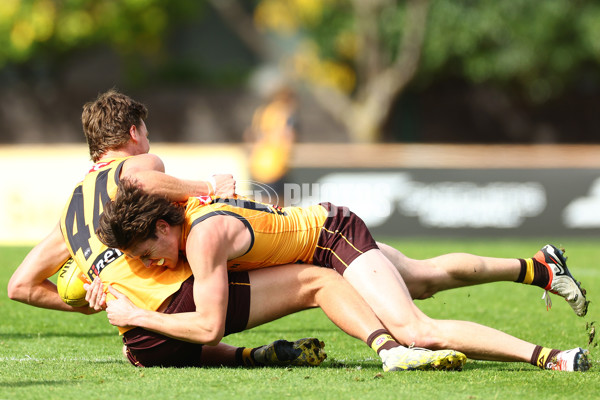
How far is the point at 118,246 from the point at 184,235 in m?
0.40

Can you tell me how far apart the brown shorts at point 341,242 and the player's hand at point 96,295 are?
1.29m

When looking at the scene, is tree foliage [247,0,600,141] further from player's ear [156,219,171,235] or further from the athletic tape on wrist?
player's ear [156,219,171,235]

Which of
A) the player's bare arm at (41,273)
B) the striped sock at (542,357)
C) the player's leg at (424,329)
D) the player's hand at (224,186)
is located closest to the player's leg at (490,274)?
the player's leg at (424,329)

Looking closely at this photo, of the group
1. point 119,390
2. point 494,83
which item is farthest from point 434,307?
point 494,83

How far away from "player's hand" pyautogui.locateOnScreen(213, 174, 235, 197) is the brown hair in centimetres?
51

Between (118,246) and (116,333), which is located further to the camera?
(116,333)

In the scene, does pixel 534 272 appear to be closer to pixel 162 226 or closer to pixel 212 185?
pixel 212 185

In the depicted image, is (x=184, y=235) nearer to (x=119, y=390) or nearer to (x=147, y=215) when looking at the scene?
(x=147, y=215)

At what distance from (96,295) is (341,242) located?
148 centimetres

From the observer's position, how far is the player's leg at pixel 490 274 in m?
6.13

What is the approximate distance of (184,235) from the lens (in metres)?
5.34

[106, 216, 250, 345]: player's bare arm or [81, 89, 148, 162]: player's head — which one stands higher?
[81, 89, 148, 162]: player's head

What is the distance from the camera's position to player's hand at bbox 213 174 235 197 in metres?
5.63

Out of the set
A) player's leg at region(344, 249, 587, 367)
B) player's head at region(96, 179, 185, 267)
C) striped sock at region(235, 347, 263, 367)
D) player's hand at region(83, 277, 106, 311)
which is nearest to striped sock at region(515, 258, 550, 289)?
player's leg at region(344, 249, 587, 367)
